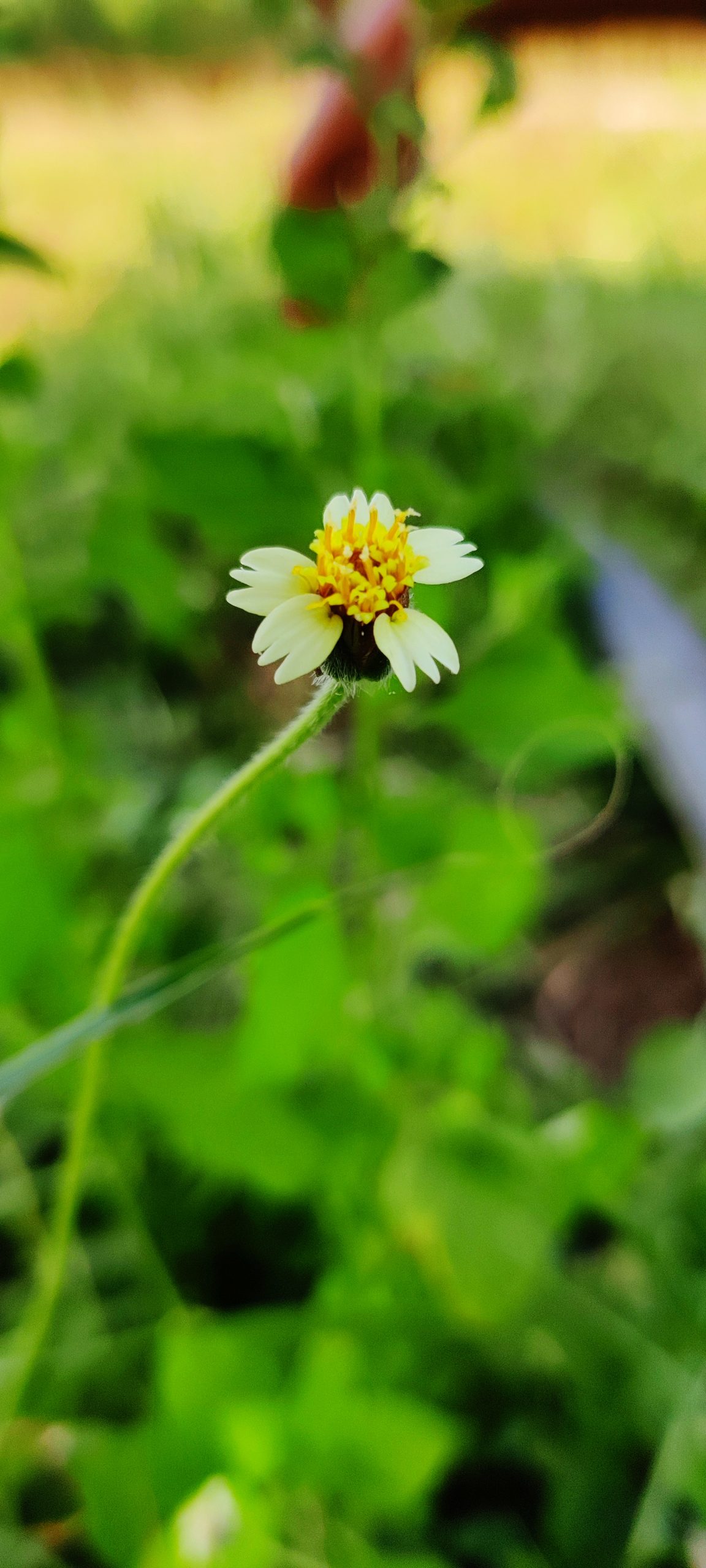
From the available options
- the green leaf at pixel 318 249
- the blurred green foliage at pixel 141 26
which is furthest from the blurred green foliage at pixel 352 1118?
the blurred green foliage at pixel 141 26

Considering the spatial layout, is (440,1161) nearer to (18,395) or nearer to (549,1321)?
(549,1321)

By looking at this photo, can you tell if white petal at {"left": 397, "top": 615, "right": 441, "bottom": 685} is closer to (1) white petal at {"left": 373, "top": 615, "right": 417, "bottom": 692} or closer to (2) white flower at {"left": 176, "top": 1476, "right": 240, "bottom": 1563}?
(1) white petal at {"left": 373, "top": 615, "right": 417, "bottom": 692}

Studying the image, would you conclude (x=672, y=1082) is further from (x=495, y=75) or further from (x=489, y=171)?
(x=489, y=171)

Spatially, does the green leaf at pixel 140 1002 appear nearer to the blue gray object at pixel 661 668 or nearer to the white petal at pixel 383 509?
the white petal at pixel 383 509

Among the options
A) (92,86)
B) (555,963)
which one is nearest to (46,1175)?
(555,963)

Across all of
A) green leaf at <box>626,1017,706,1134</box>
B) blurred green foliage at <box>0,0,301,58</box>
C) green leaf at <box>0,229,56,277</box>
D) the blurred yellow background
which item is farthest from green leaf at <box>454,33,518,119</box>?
blurred green foliage at <box>0,0,301,58</box>

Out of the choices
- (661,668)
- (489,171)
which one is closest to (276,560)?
(661,668)
